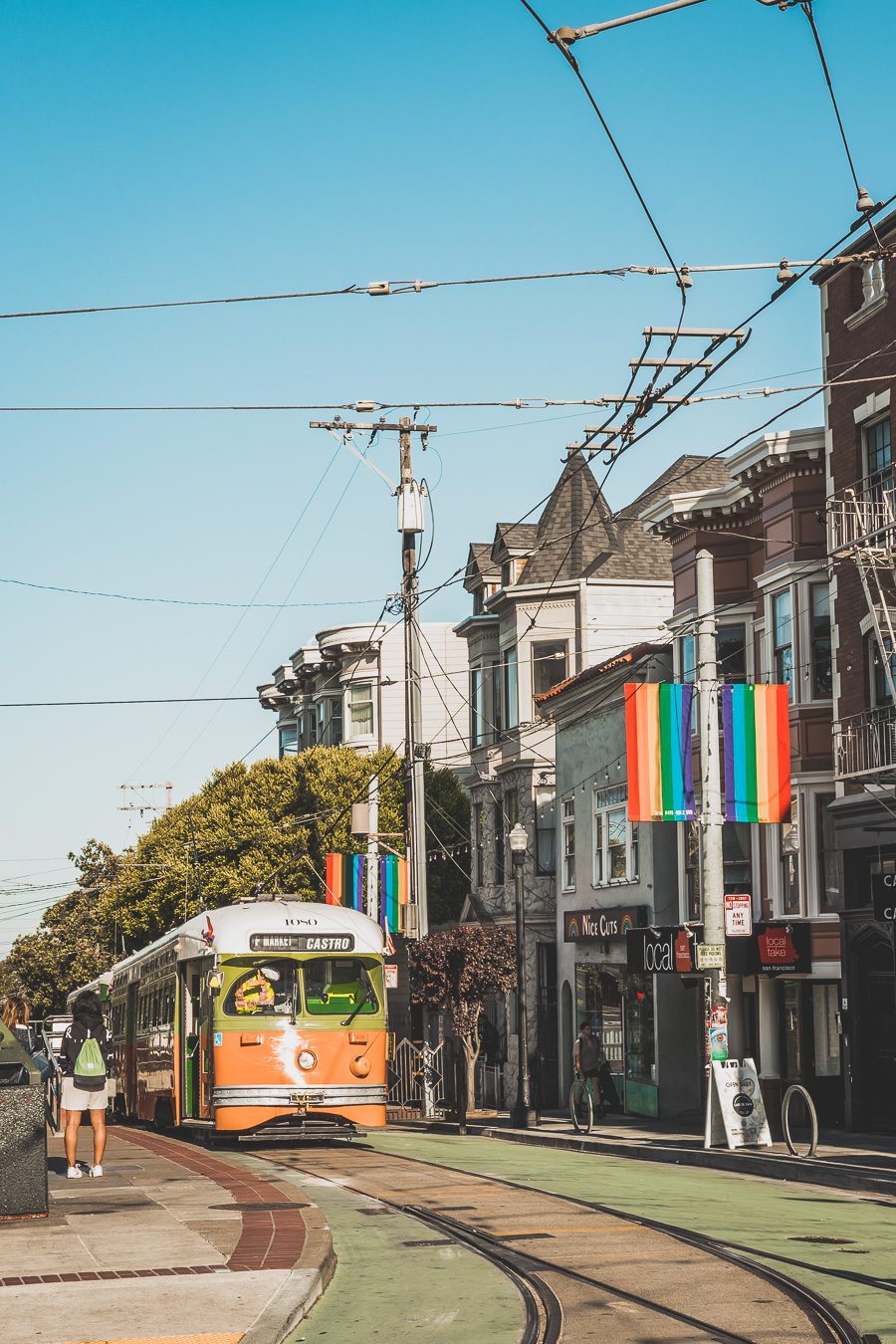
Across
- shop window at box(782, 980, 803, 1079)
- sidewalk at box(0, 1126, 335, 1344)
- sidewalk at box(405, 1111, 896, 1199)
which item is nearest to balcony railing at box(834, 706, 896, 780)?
shop window at box(782, 980, 803, 1079)

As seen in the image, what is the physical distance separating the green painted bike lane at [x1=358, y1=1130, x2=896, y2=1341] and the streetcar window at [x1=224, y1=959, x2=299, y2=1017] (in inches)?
90.2

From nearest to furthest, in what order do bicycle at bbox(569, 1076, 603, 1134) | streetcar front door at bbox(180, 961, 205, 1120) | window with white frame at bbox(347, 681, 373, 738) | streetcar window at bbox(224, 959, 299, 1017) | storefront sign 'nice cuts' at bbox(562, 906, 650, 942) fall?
streetcar window at bbox(224, 959, 299, 1017)
streetcar front door at bbox(180, 961, 205, 1120)
bicycle at bbox(569, 1076, 603, 1134)
storefront sign 'nice cuts' at bbox(562, 906, 650, 942)
window with white frame at bbox(347, 681, 373, 738)

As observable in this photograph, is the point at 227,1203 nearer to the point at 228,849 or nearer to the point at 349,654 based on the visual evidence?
the point at 228,849

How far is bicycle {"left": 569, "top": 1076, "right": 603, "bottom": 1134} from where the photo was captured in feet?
84.8

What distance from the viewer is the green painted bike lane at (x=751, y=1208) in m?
10.3

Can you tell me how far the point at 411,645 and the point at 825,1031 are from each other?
401 inches

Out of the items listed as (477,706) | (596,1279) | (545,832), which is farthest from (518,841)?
(596,1279)

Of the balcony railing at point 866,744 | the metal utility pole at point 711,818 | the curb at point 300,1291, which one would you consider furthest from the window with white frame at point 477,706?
the curb at point 300,1291

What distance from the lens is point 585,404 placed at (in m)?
19.6

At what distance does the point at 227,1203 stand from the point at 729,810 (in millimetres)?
11563

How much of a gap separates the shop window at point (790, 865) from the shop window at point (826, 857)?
1.35ft

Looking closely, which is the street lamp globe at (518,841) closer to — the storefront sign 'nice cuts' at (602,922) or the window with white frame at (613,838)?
the storefront sign 'nice cuts' at (602,922)

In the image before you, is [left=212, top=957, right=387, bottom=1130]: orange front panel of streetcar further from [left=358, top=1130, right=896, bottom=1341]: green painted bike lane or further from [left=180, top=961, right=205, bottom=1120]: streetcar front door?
[left=180, top=961, right=205, bottom=1120]: streetcar front door

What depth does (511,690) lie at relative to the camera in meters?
43.3
